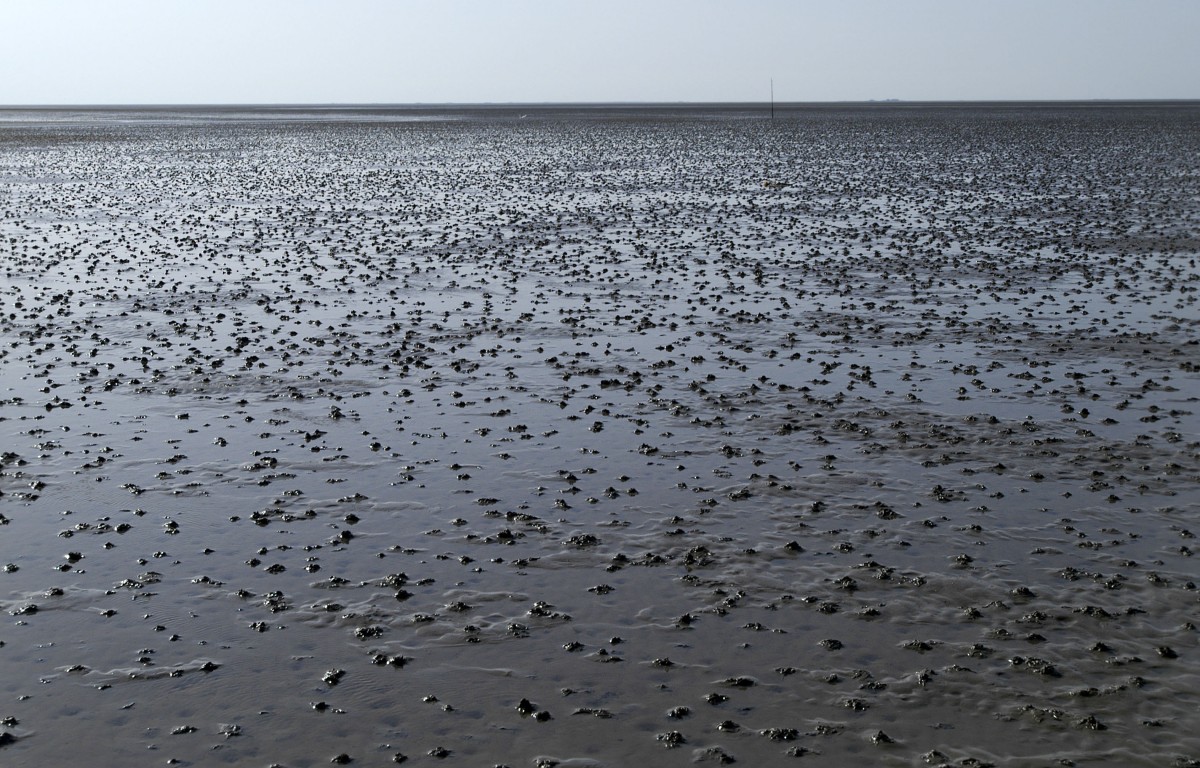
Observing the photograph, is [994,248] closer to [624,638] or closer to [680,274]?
[680,274]

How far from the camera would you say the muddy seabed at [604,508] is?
1020 centimetres

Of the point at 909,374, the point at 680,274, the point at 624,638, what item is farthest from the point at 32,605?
the point at 680,274

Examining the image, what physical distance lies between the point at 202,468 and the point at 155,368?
6.27 meters

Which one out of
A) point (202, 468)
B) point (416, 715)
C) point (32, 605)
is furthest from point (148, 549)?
point (416, 715)

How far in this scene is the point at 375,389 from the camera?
2061 cm

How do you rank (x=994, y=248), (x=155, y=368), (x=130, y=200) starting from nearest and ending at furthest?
(x=155, y=368) < (x=994, y=248) < (x=130, y=200)

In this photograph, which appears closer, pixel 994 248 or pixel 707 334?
pixel 707 334

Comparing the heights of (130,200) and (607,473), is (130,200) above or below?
above

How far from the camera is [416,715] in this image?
1027 cm

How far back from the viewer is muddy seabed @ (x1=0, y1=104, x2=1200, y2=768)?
1020 centimetres

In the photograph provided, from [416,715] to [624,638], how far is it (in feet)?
7.83

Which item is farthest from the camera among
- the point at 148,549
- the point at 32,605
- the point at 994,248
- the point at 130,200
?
the point at 130,200

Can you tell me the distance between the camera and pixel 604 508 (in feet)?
49.3

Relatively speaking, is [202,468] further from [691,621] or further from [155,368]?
[691,621]
